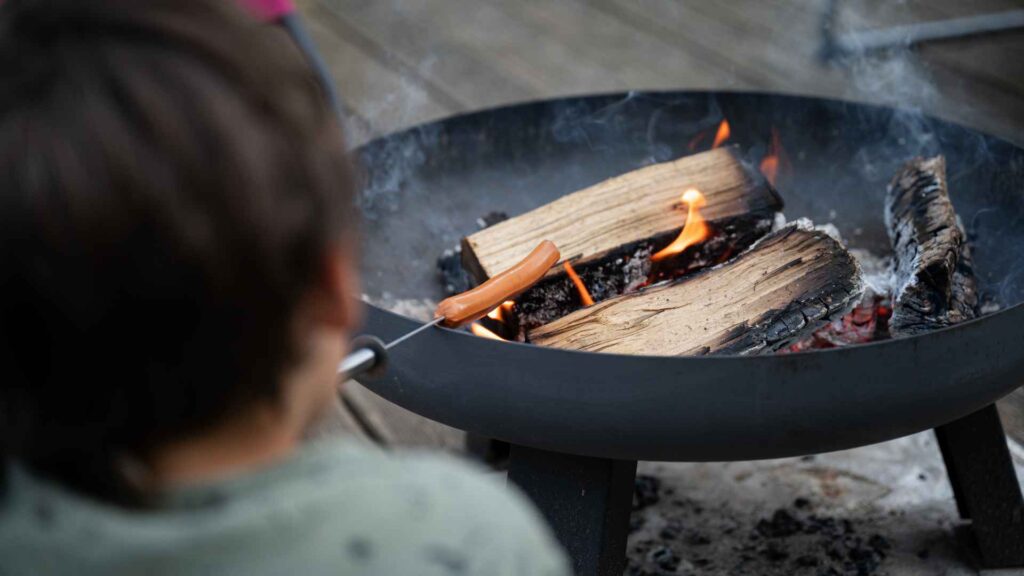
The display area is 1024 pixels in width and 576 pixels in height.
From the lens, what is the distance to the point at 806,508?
1.88m

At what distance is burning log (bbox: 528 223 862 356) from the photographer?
4.69 ft

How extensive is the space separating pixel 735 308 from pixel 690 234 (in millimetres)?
228

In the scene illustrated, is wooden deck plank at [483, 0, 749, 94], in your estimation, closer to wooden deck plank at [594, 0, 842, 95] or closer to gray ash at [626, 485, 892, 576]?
wooden deck plank at [594, 0, 842, 95]

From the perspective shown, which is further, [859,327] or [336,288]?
[859,327]

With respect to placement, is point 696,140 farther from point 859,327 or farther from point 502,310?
point 502,310

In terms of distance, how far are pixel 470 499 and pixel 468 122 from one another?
54.6 inches

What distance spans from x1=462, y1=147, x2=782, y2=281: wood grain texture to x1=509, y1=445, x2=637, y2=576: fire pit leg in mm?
310

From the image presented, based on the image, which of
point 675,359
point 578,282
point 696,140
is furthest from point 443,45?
Result: point 675,359

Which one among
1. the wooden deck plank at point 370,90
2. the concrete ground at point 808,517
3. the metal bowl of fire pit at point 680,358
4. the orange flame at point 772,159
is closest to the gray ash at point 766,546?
the concrete ground at point 808,517

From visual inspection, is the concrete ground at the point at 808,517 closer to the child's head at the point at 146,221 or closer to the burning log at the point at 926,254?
the burning log at the point at 926,254

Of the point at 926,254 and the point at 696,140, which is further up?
the point at 696,140

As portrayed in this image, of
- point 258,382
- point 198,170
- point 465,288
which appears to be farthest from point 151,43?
point 465,288

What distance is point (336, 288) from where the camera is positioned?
58cm

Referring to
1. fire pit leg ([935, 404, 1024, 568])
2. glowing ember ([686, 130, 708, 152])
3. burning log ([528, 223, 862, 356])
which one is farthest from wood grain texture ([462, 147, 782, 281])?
fire pit leg ([935, 404, 1024, 568])
